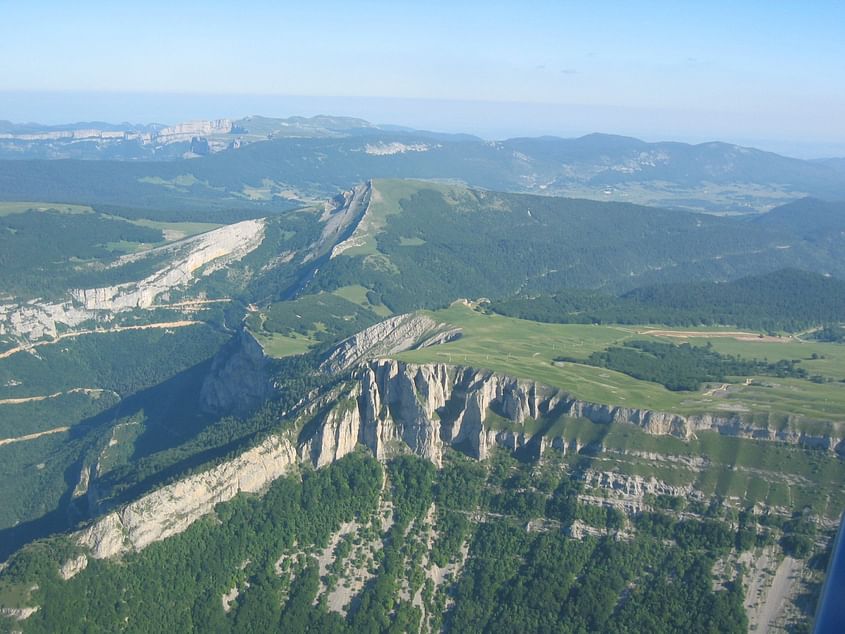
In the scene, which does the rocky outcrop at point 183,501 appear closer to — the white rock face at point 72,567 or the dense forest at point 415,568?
the dense forest at point 415,568

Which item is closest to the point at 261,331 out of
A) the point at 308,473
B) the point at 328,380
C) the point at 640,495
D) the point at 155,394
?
the point at 155,394

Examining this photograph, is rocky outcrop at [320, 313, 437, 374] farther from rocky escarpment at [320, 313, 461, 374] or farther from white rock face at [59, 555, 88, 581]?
white rock face at [59, 555, 88, 581]

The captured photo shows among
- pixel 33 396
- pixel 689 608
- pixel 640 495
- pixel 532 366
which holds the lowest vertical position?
pixel 33 396

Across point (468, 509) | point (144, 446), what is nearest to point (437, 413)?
point (468, 509)

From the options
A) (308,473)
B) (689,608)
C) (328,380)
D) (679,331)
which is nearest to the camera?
(689,608)

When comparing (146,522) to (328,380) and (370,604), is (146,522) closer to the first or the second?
(370,604)

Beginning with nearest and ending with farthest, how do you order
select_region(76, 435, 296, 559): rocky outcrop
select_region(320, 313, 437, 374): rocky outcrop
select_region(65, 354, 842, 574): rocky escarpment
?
select_region(76, 435, 296, 559): rocky outcrop → select_region(65, 354, 842, 574): rocky escarpment → select_region(320, 313, 437, 374): rocky outcrop

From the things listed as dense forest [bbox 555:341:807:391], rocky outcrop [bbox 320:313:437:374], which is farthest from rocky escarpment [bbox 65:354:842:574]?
rocky outcrop [bbox 320:313:437:374]

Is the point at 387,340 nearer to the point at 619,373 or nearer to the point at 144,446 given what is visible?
the point at 619,373
